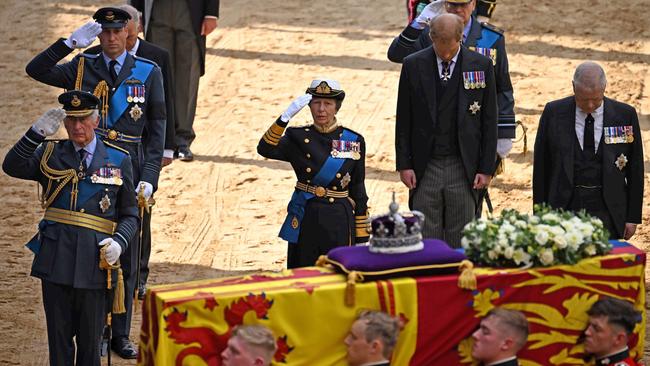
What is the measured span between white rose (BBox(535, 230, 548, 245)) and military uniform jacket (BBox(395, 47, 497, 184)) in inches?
82.9

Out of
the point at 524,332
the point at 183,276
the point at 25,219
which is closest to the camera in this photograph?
the point at 524,332

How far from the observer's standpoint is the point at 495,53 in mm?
11250

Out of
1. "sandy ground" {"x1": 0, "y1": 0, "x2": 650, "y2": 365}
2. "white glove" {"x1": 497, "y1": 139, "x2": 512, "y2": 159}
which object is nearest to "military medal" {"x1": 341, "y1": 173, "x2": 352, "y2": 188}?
"white glove" {"x1": 497, "y1": 139, "x2": 512, "y2": 159}

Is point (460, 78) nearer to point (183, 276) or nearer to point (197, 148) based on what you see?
point (183, 276)

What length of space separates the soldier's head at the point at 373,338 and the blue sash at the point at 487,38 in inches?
157

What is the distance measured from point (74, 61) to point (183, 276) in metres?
2.46

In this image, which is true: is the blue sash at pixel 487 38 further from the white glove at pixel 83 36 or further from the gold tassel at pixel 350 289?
the gold tassel at pixel 350 289

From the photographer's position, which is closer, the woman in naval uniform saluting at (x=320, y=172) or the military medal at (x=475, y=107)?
the woman in naval uniform saluting at (x=320, y=172)

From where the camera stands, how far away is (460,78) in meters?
10.3

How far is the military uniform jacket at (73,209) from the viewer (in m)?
9.07

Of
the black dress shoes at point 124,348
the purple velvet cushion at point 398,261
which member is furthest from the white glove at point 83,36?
the purple velvet cushion at point 398,261

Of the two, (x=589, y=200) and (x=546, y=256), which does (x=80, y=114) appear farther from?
(x=589, y=200)

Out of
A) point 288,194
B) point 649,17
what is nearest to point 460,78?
point 288,194

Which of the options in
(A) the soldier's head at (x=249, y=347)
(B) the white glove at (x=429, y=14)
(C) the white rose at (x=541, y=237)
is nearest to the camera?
(A) the soldier's head at (x=249, y=347)
